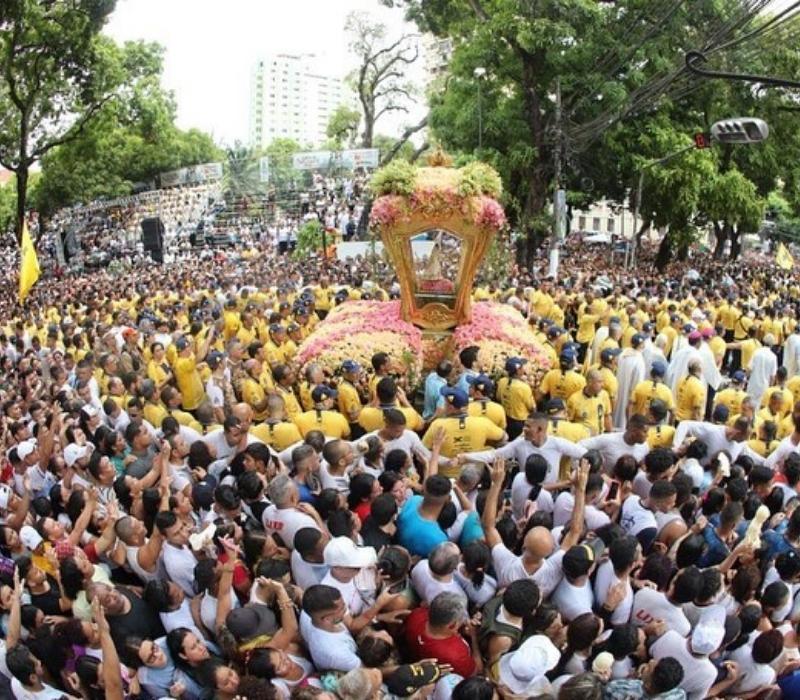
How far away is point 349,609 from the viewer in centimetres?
380

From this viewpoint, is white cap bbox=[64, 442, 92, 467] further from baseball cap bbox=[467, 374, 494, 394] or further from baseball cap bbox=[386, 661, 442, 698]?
baseball cap bbox=[386, 661, 442, 698]

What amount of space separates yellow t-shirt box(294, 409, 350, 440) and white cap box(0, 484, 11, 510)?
223cm

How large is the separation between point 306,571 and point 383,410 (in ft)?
7.97

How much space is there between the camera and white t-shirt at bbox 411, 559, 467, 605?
393 cm

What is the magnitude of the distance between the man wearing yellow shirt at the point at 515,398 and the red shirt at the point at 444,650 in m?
4.15

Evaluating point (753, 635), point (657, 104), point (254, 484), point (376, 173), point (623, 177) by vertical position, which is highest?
point (657, 104)

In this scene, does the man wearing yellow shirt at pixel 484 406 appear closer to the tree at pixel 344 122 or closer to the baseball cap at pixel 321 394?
the baseball cap at pixel 321 394

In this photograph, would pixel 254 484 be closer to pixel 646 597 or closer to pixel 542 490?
pixel 542 490

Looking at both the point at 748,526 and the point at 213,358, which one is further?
the point at 213,358

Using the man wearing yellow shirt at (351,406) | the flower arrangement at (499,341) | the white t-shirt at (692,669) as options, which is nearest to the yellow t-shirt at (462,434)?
the man wearing yellow shirt at (351,406)

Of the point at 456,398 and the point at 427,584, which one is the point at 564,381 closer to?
the point at 456,398

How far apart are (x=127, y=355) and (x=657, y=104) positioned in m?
17.7

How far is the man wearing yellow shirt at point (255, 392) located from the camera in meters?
7.80

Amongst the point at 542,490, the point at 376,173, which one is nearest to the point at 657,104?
the point at 376,173
